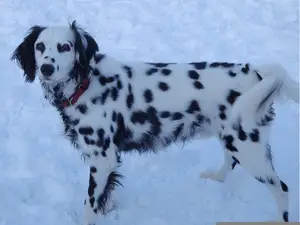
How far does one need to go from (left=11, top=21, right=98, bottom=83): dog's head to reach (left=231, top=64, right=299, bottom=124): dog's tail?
4.26 feet

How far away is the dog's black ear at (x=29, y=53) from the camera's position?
381 cm

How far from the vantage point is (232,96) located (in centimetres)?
386

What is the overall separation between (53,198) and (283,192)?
213 cm

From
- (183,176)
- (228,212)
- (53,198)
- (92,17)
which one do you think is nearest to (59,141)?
(53,198)

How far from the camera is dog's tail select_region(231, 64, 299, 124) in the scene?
3.71 meters

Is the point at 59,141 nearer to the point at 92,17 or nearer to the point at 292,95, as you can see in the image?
the point at 292,95

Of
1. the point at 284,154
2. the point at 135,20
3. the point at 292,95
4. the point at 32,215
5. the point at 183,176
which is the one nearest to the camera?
the point at 292,95

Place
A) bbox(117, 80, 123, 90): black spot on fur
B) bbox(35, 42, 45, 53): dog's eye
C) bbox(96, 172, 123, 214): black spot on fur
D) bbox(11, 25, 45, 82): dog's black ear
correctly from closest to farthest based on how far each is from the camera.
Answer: bbox(35, 42, 45, 53): dog's eye
bbox(11, 25, 45, 82): dog's black ear
bbox(117, 80, 123, 90): black spot on fur
bbox(96, 172, 123, 214): black spot on fur

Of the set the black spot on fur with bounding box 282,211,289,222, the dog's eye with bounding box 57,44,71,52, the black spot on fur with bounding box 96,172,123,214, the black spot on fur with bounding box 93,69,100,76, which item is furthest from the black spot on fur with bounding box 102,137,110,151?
the black spot on fur with bounding box 282,211,289,222

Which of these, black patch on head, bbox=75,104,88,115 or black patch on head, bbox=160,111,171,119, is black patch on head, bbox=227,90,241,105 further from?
black patch on head, bbox=75,104,88,115

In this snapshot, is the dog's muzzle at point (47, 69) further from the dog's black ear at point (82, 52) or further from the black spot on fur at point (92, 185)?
the black spot on fur at point (92, 185)

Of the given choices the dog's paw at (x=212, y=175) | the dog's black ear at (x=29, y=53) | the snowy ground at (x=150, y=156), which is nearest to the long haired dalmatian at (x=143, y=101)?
the dog's black ear at (x=29, y=53)

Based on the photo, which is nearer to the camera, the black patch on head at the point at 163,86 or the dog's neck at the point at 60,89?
the dog's neck at the point at 60,89

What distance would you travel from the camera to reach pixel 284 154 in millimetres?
A: 5164
